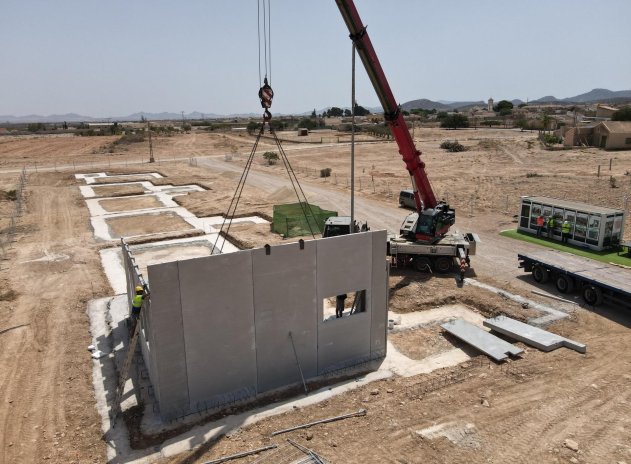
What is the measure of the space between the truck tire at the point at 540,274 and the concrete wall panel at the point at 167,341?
14.4 m

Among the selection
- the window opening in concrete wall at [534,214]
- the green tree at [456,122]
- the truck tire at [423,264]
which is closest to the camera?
the truck tire at [423,264]

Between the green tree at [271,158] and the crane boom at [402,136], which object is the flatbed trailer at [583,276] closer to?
the crane boom at [402,136]

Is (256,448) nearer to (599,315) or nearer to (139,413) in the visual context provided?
(139,413)

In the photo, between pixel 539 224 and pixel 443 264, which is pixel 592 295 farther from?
pixel 539 224

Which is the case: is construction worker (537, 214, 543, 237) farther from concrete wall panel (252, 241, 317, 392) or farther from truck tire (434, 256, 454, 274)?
concrete wall panel (252, 241, 317, 392)

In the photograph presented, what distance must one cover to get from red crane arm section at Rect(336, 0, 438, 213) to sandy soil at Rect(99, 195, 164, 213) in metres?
21.9

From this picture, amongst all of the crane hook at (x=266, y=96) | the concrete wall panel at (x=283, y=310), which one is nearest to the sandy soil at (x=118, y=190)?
the crane hook at (x=266, y=96)

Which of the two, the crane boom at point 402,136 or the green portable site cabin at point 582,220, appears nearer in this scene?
the crane boom at point 402,136

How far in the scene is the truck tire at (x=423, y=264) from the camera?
20.3 metres

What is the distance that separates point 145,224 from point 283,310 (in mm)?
20798

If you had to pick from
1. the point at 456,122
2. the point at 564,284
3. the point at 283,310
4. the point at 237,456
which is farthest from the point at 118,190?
the point at 456,122

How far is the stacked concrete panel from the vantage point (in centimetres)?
1042

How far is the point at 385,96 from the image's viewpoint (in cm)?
1792

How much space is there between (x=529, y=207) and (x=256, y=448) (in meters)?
21.6
